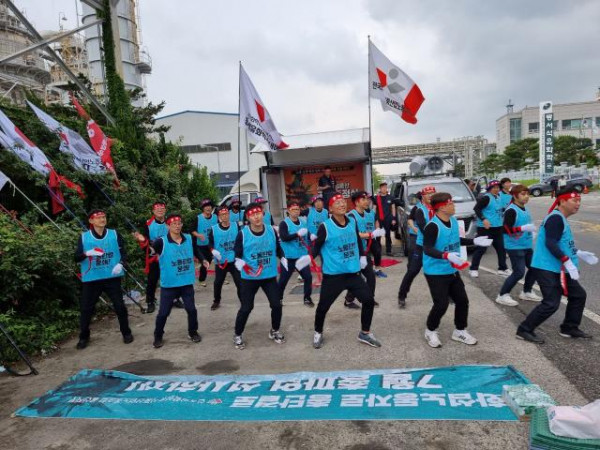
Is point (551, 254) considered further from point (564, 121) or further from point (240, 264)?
point (564, 121)

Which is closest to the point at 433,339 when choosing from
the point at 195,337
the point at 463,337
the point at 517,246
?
the point at 463,337

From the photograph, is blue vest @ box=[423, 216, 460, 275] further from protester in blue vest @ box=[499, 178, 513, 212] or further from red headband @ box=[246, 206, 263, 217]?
protester in blue vest @ box=[499, 178, 513, 212]

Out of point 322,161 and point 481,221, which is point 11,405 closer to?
point 481,221

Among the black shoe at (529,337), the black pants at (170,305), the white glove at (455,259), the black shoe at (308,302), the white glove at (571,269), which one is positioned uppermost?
the white glove at (455,259)

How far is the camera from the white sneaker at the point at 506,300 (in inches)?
237

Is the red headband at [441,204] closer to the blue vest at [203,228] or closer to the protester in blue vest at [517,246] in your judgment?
the protester in blue vest at [517,246]

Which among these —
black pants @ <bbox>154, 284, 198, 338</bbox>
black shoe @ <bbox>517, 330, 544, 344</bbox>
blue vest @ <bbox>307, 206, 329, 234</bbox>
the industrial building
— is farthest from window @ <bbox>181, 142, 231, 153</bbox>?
the industrial building

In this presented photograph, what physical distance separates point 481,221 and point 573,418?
6.21 m

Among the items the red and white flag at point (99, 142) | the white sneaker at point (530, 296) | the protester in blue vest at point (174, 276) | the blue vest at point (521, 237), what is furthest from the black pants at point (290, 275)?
the red and white flag at point (99, 142)

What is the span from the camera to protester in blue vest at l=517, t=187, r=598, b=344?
4.47 meters

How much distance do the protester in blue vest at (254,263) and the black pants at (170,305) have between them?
2.24 feet

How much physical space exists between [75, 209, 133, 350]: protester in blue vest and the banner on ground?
1334mm

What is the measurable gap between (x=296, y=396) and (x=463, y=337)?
2.19 meters

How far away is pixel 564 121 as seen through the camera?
71.9 meters
